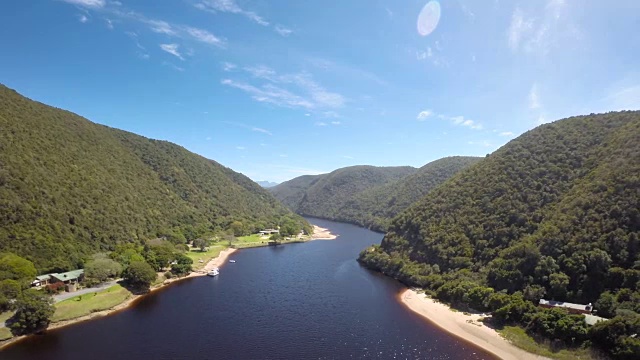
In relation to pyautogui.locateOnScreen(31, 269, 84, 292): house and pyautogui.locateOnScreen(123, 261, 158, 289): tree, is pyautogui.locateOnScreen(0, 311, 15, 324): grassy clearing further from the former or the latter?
pyautogui.locateOnScreen(123, 261, 158, 289): tree

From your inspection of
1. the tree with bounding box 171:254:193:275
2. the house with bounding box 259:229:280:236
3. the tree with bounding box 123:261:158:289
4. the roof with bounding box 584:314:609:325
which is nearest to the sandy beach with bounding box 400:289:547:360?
the roof with bounding box 584:314:609:325

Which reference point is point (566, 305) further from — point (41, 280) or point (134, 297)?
point (41, 280)

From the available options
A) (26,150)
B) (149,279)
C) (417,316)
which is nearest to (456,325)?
(417,316)

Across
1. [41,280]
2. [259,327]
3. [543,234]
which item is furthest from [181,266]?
[543,234]

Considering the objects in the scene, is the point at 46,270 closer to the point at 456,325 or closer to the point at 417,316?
the point at 417,316

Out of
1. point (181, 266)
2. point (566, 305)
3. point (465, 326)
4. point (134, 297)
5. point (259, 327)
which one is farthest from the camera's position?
point (181, 266)

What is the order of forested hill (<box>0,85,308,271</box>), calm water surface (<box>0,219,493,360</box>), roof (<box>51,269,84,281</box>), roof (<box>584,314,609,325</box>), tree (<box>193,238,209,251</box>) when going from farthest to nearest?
tree (<box>193,238,209,251</box>)
forested hill (<box>0,85,308,271</box>)
roof (<box>51,269,84,281</box>)
calm water surface (<box>0,219,493,360</box>)
roof (<box>584,314,609,325</box>)

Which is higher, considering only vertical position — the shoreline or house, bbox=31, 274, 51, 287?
house, bbox=31, 274, 51, 287

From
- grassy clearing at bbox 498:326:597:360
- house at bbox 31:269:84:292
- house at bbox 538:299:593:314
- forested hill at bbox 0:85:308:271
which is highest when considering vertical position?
forested hill at bbox 0:85:308:271
